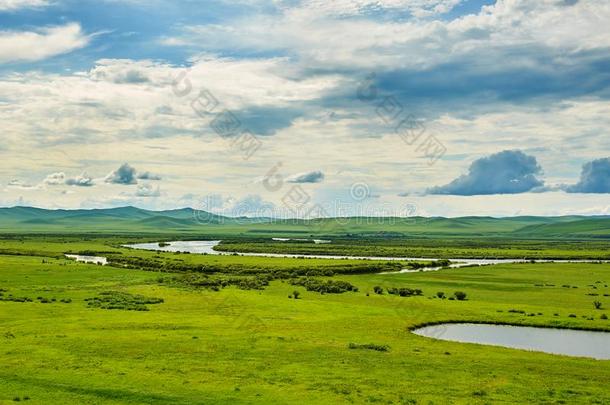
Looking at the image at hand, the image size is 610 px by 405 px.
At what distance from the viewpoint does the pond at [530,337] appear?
49.4 meters

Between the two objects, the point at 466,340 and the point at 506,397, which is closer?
the point at 506,397

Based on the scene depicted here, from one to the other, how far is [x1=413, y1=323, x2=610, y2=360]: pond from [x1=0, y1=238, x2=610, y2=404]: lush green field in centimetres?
250

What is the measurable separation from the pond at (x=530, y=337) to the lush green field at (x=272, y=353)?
2501 millimetres

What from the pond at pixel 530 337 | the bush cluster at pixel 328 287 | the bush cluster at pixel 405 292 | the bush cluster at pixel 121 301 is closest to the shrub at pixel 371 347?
the pond at pixel 530 337

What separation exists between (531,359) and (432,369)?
9717 millimetres

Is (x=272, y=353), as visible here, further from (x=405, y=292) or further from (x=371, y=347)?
(x=405, y=292)

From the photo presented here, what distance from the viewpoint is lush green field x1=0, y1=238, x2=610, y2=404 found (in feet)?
109

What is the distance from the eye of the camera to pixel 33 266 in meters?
120

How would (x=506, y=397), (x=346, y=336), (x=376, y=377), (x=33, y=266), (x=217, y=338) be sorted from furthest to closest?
(x=33, y=266) → (x=346, y=336) → (x=217, y=338) → (x=376, y=377) → (x=506, y=397)

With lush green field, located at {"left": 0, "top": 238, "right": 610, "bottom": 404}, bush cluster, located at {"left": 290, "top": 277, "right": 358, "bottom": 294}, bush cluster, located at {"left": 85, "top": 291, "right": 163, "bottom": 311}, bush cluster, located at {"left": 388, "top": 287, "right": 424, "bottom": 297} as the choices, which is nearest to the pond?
lush green field, located at {"left": 0, "top": 238, "right": 610, "bottom": 404}

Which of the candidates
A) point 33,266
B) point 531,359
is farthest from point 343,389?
point 33,266

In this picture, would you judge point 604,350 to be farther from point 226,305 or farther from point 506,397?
point 226,305

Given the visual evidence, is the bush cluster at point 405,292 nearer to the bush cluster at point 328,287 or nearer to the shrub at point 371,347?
the bush cluster at point 328,287

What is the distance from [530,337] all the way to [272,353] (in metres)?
28.2
